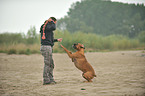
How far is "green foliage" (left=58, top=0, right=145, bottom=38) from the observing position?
5578 centimetres

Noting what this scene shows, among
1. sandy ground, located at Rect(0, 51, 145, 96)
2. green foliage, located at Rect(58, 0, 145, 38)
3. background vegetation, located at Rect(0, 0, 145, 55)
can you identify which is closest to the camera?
sandy ground, located at Rect(0, 51, 145, 96)

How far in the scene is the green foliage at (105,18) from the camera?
5578 centimetres

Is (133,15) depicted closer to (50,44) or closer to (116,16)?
(116,16)

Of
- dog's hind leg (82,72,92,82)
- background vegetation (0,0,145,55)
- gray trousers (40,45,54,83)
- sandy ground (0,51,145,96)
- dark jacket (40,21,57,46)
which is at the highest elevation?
background vegetation (0,0,145,55)

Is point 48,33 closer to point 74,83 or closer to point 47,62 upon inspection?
point 47,62

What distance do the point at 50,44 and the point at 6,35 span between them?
1713 centimetres

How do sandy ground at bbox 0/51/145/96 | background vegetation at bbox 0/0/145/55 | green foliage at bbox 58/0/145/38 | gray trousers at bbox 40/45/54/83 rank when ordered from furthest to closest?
green foliage at bbox 58/0/145/38 → background vegetation at bbox 0/0/145/55 → gray trousers at bbox 40/45/54/83 → sandy ground at bbox 0/51/145/96

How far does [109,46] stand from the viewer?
97.4 ft

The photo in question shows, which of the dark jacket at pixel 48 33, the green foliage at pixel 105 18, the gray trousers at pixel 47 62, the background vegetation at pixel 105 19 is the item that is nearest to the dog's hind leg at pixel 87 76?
the gray trousers at pixel 47 62

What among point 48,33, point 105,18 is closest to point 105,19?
point 105,18

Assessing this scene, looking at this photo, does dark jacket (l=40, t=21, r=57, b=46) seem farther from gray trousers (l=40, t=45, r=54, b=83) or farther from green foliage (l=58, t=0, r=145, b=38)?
green foliage (l=58, t=0, r=145, b=38)

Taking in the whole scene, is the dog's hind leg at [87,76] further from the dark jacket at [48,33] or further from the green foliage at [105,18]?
the green foliage at [105,18]

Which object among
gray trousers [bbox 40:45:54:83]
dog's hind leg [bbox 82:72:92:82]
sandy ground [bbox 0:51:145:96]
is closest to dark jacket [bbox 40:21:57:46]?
gray trousers [bbox 40:45:54:83]

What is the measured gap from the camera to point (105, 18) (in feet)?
192
